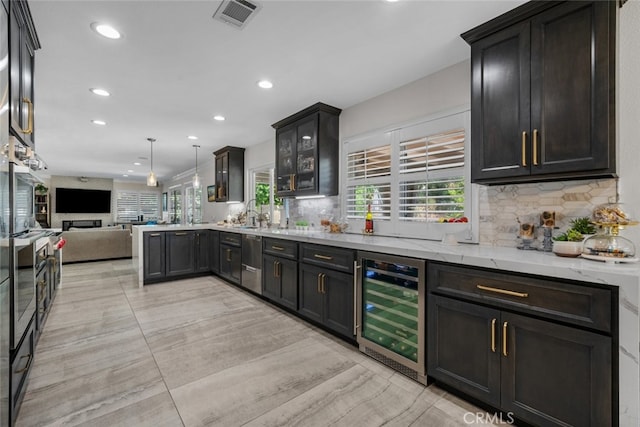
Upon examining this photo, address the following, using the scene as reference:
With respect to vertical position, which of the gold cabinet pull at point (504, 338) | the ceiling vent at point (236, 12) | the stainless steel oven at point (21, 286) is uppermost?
the ceiling vent at point (236, 12)

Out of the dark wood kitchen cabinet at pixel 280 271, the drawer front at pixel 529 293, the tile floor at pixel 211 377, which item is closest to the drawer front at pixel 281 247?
the dark wood kitchen cabinet at pixel 280 271

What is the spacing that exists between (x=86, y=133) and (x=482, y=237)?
6120 mm

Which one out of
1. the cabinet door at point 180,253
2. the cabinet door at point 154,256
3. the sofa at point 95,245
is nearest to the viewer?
the cabinet door at point 154,256

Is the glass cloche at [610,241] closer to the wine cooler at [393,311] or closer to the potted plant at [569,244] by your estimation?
the potted plant at [569,244]

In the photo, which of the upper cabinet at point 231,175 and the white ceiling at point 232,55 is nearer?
the white ceiling at point 232,55

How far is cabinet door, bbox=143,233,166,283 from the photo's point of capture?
470 centimetres

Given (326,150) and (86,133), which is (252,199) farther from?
(86,133)

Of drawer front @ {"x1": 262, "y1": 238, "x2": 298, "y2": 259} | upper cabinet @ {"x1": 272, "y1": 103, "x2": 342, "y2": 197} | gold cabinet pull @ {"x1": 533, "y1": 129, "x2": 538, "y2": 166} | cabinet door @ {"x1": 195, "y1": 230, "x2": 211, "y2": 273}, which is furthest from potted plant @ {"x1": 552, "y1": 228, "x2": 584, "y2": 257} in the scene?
cabinet door @ {"x1": 195, "y1": 230, "x2": 211, "y2": 273}

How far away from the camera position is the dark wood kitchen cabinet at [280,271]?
3170 millimetres

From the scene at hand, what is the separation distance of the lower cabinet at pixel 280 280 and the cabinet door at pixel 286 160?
106cm

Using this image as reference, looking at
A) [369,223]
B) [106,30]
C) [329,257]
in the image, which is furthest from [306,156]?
[106,30]

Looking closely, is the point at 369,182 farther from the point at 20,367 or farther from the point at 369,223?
the point at 20,367

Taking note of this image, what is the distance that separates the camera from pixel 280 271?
338cm

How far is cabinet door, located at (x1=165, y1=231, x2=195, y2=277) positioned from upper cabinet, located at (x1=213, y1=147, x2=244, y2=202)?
3.59 ft
